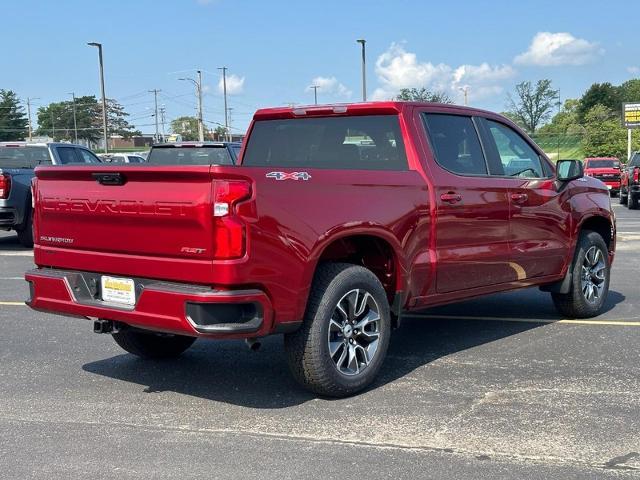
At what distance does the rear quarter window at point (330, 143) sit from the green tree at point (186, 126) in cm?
12309

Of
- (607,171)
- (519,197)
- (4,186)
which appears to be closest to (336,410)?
(519,197)

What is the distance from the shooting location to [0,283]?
397 inches

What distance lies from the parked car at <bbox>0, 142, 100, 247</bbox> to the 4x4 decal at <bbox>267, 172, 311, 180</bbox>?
401 inches

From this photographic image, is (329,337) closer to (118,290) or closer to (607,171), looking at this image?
(118,290)

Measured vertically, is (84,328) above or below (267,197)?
below

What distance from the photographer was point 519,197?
636cm

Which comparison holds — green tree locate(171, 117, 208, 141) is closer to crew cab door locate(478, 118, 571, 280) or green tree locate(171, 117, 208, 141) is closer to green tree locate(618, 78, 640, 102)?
green tree locate(618, 78, 640, 102)

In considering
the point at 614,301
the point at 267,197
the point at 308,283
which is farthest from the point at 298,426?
the point at 614,301

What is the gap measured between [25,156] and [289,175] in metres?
12.1

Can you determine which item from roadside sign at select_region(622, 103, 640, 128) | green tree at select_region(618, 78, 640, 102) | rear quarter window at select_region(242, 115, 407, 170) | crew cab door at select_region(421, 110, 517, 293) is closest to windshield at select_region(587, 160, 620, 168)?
roadside sign at select_region(622, 103, 640, 128)

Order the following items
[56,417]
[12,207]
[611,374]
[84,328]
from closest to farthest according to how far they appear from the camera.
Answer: [56,417] < [611,374] < [84,328] < [12,207]

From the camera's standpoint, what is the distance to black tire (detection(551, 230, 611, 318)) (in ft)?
23.5

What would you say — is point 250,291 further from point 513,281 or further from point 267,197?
point 513,281

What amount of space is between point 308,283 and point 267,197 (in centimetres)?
64
